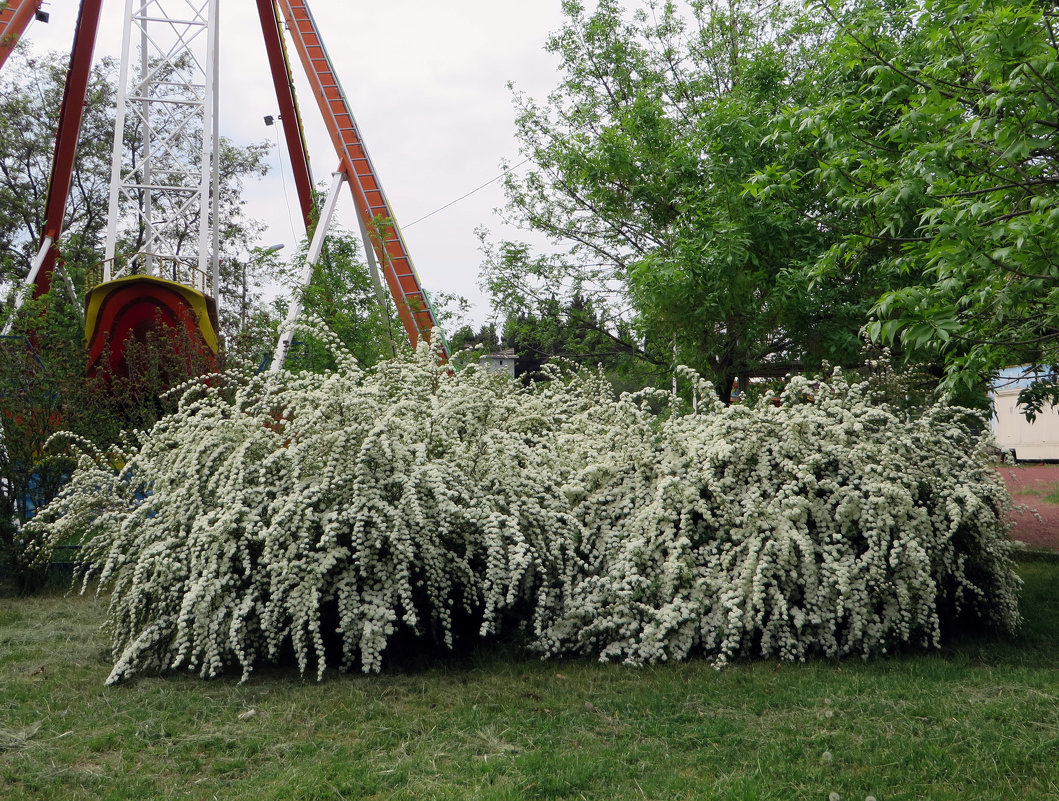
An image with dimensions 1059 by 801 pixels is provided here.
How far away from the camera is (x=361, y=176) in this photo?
12.1 m

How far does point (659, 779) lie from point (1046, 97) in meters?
3.42

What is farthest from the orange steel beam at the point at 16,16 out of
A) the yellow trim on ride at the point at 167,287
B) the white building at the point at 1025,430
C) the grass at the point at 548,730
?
the white building at the point at 1025,430

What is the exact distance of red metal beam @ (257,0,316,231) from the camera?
1311cm

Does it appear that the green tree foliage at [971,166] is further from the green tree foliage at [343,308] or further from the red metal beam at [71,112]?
the red metal beam at [71,112]

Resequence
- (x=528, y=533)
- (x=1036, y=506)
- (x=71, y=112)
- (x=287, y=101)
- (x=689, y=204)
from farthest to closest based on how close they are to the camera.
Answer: (x=287, y=101) → (x=71, y=112) → (x=1036, y=506) → (x=689, y=204) → (x=528, y=533)

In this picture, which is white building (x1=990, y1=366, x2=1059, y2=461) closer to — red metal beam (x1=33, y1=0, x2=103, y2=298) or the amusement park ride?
the amusement park ride

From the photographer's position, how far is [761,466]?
4641 millimetres

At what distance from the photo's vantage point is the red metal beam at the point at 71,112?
12023 mm

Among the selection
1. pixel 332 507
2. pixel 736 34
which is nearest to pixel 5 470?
pixel 332 507

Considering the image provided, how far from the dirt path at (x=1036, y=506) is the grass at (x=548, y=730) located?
74.4 inches

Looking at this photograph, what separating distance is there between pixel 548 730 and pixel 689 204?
6591 mm

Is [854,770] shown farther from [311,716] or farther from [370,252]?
[370,252]

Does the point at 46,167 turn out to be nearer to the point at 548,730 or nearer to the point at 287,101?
the point at 287,101

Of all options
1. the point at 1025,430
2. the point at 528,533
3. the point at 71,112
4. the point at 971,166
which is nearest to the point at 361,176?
the point at 71,112
